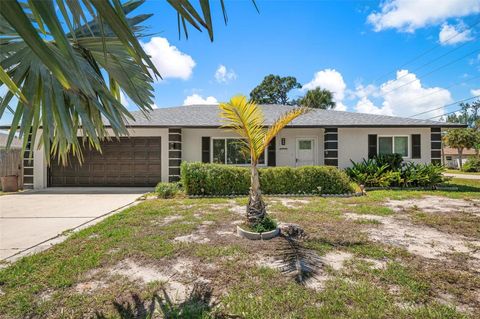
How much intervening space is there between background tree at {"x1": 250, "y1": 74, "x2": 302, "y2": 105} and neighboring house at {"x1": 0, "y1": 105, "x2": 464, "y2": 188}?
82.1 feet

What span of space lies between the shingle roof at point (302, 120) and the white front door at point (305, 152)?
0.98 m

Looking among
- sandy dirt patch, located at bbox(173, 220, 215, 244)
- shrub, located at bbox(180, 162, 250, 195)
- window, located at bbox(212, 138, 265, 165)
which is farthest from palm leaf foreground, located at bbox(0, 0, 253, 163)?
window, located at bbox(212, 138, 265, 165)

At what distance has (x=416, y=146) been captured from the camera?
11602 mm

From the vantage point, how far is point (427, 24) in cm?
1498

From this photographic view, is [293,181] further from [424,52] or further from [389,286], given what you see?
[424,52]

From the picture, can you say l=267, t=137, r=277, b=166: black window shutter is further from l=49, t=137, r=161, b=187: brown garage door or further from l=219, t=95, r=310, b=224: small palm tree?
l=219, t=95, r=310, b=224: small palm tree

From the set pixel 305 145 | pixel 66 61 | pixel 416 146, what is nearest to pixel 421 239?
pixel 66 61

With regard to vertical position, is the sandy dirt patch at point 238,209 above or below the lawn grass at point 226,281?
above

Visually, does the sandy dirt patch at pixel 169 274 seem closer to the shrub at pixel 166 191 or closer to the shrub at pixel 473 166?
the shrub at pixel 166 191

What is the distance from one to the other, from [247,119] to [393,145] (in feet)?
34.5

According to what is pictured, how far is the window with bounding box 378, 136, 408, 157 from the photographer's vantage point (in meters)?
11.8

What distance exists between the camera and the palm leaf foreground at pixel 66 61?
98 cm

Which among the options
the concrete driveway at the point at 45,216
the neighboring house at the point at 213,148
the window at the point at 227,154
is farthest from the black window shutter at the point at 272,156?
the concrete driveway at the point at 45,216

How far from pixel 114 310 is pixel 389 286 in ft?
9.78
